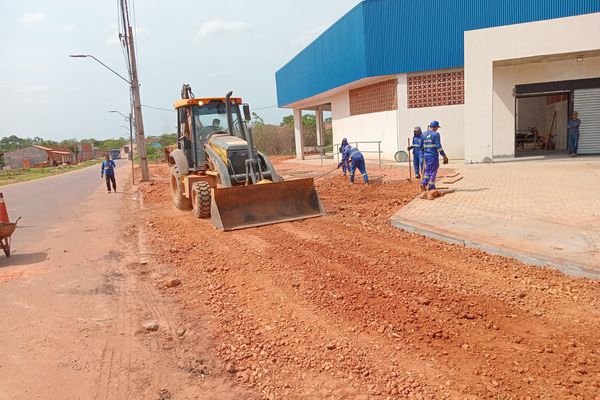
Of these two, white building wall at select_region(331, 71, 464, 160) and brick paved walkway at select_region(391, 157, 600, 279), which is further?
white building wall at select_region(331, 71, 464, 160)

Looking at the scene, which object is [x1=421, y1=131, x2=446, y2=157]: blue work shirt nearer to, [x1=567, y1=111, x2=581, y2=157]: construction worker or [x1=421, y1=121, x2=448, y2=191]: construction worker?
[x1=421, y1=121, x2=448, y2=191]: construction worker

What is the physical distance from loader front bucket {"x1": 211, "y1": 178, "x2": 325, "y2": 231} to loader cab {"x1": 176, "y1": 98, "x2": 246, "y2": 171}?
2.76m

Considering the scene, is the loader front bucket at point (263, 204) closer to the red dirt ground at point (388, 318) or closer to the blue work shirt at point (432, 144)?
the red dirt ground at point (388, 318)

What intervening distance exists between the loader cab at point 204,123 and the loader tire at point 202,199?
142 centimetres

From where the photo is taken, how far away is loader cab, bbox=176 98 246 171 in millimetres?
10805

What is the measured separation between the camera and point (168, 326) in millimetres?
4434

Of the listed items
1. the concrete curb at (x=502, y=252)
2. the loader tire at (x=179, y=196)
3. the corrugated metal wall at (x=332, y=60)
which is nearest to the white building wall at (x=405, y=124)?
the corrugated metal wall at (x=332, y=60)

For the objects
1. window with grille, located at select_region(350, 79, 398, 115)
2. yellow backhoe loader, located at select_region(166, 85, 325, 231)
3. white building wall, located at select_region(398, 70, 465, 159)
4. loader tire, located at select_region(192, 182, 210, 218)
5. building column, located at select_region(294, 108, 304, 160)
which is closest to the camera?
yellow backhoe loader, located at select_region(166, 85, 325, 231)

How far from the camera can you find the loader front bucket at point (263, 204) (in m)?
8.19

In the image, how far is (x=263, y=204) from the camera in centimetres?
853

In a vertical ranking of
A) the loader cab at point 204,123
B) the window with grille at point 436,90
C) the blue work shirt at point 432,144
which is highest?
the window with grille at point 436,90

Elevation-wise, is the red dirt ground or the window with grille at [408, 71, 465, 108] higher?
the window with grille at [408, 71, 465, 108]

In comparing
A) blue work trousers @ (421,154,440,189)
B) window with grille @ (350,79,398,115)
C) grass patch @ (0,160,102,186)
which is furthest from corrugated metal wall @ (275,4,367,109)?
grass patch @ (0,160,102,186)

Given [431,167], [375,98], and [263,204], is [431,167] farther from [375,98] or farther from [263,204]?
[375,98]
